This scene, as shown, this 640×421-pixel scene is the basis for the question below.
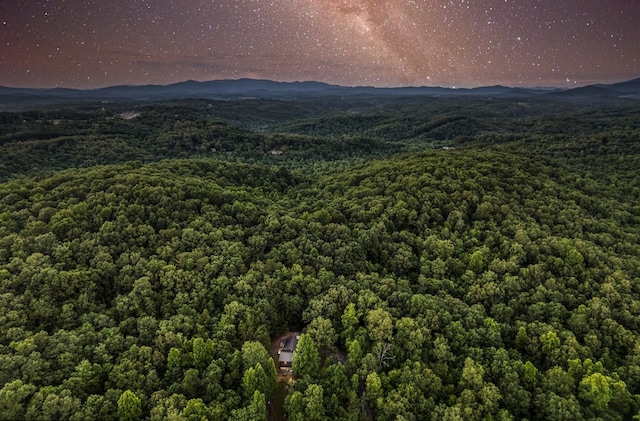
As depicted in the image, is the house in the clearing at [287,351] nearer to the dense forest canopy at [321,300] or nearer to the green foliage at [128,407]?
the dense forest canopy at [321,300]

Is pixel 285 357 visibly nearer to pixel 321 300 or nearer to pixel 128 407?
pixel 321 300

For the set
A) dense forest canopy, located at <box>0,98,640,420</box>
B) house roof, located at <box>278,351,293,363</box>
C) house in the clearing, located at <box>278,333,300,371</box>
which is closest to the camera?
dense forest canopy, located at <box>0,98,640,420</box>

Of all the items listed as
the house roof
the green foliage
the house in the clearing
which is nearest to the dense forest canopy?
the green foliage

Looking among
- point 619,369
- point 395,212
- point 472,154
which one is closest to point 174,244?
point 395,212

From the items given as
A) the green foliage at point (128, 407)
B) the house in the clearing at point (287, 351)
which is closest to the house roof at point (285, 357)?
the house in the clearing at point (287, 351)

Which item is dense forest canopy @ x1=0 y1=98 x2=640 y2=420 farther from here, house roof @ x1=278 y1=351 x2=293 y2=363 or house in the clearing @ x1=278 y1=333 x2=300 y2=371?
house roof @ x1=278 y1=351 x2=293 y2=363

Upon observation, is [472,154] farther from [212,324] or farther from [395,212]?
[212,324]
